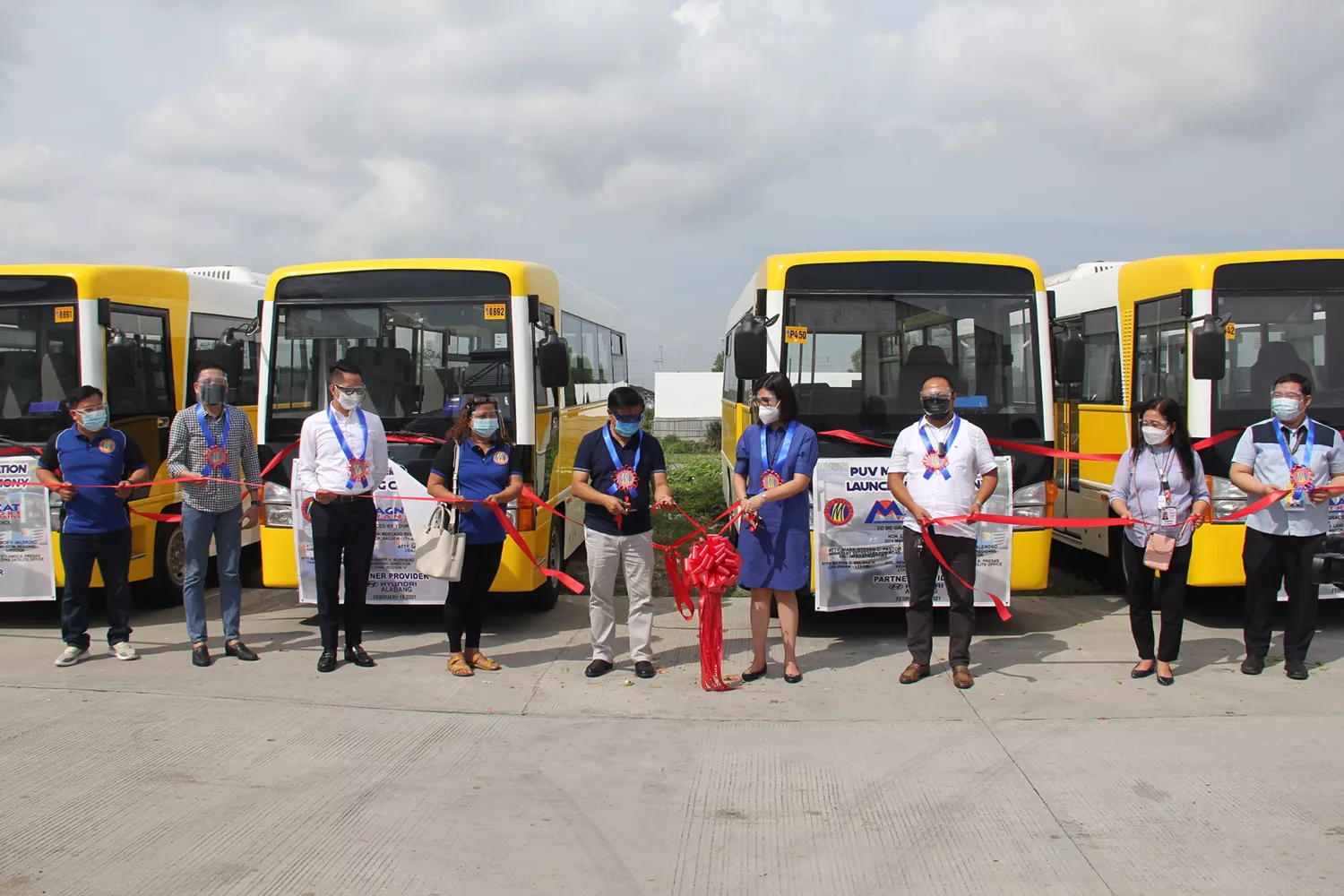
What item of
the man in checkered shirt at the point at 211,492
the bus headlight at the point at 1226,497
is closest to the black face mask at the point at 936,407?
the bus headlight at the point at 1226,497

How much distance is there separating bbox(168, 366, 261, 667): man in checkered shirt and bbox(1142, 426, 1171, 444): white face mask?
5.66 metres

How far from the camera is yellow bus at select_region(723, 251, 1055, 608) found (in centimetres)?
746

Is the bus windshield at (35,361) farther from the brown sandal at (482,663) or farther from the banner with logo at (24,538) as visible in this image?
the brown sandal at (482,663)

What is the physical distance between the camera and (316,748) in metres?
5.25

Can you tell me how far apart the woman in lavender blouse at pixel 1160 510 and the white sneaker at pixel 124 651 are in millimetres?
6329

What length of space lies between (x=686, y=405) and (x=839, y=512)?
71.7 ft

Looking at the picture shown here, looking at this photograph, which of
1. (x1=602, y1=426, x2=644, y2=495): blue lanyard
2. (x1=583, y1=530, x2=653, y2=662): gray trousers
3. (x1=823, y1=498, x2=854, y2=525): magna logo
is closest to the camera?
(x1=602, y1=426, x2=644, y2=495): blue lanyard

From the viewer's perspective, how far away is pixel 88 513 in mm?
6895

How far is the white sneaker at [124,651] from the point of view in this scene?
6.98 metres

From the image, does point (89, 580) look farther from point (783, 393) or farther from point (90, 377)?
point (783, 393)

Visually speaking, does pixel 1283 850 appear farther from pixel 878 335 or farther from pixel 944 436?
pixel 878 335

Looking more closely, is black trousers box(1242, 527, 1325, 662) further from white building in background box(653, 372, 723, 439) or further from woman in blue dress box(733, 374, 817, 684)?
white building in background box(653, 372, 723, 439)

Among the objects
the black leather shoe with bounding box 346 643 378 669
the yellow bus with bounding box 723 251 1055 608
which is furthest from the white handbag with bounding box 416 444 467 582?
the yellow bus with bounding box 723 251 1055 608

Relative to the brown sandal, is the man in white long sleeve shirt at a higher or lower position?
higher
